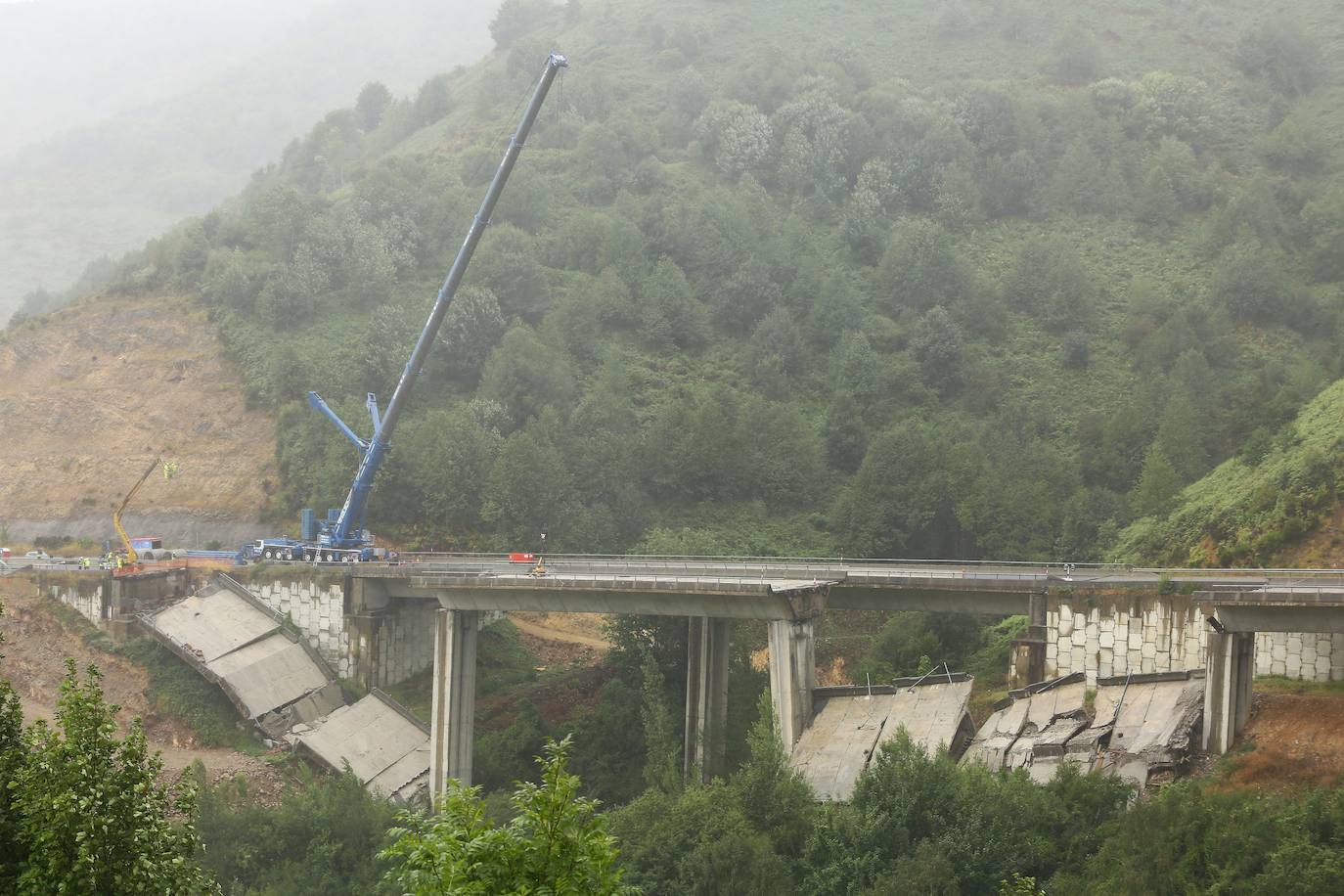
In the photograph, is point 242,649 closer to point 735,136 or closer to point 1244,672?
point 1244,672

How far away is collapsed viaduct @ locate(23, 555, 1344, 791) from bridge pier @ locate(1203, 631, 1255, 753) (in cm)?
4

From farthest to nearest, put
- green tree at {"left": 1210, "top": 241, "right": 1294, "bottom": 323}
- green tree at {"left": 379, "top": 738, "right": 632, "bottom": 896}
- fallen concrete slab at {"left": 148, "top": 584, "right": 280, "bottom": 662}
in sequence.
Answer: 1. green tree at {"left": 1210, "top": 241, "right": 1294, "bottom": 323}
2. fallen concrete slab at {"left": 148, "top": 584, "right": 280, "bottom": 662}
3. green tree at {"left": 379, "top": 738, "right": 632, "bottom": 896}

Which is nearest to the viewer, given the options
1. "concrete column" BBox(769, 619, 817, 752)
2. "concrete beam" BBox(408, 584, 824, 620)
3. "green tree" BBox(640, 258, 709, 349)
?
"concrete column" BBox(769, 619, 817, 752)

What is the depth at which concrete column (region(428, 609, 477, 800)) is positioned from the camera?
2249 inches

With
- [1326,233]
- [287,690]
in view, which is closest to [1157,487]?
[1326,233]

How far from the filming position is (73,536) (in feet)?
264

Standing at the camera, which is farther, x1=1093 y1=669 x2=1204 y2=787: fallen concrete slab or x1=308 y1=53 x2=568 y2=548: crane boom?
x1=308 y1=53 x2=568 y2=548: crane boom

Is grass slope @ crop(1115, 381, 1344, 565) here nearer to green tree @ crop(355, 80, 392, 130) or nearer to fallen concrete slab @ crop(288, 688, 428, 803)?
fallen concrete slab @ crop(288, 688, 428, 803)

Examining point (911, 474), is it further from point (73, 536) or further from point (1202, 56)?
point (1202, 56)

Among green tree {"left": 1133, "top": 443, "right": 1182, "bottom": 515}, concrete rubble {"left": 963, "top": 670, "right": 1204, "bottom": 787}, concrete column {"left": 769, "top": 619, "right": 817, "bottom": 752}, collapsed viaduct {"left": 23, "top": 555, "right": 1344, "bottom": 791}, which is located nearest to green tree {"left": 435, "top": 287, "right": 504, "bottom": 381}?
collapsed viaduct {"left": 23, "top": 555, "right": 1344, "bottom": 791}

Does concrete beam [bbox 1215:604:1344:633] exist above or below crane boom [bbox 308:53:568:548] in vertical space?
below

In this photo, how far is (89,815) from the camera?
20.5 metres

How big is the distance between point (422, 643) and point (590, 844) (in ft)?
160

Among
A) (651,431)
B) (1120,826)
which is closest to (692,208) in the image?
(651,431)
